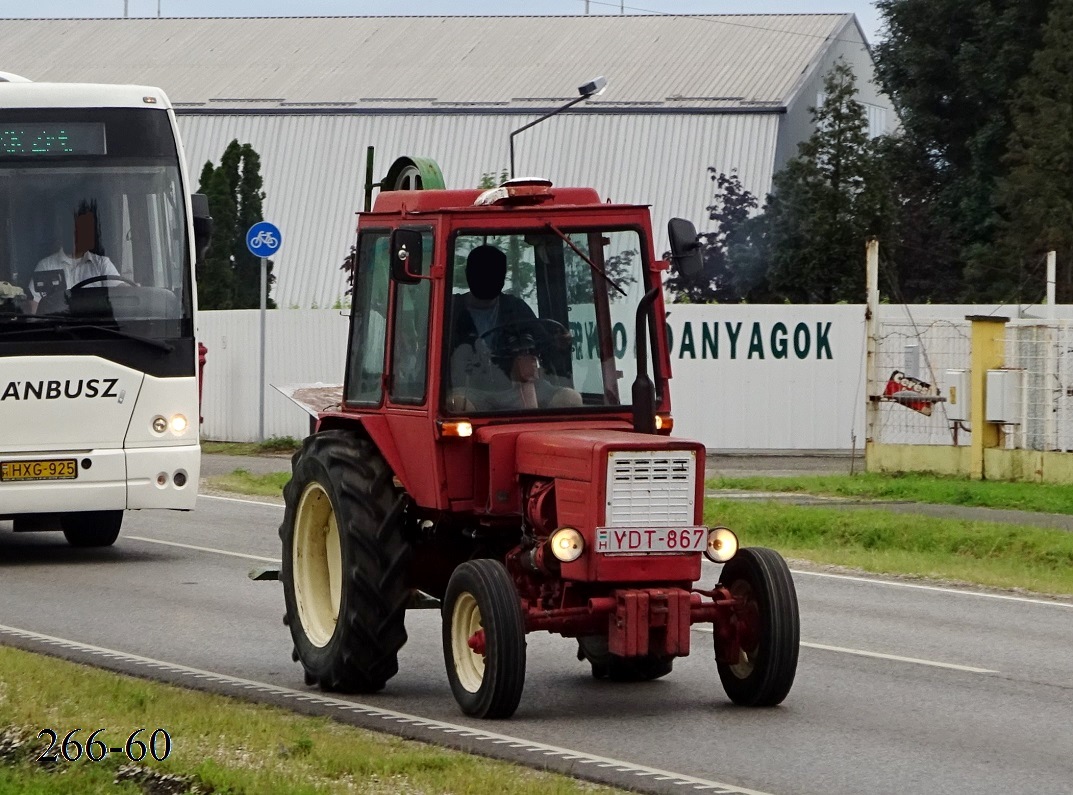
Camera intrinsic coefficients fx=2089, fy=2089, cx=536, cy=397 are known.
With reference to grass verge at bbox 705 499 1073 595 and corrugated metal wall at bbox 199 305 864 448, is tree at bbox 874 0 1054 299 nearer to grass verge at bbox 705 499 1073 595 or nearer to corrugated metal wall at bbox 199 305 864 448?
corrugated metal wall at bbox 199 305 864 448

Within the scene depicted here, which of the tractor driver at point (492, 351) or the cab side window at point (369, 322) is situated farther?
the cab side window at point (369, 322)

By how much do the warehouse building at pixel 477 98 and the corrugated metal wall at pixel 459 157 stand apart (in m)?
0.04

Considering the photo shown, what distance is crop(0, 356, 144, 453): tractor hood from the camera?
624 inches

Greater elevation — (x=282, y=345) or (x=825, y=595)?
(x=282, y=345)

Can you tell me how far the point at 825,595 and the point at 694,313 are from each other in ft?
50.1

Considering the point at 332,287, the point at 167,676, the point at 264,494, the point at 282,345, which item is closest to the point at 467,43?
the point at 332,287

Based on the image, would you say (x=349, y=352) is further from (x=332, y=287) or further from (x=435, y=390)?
(x=332, y=287)

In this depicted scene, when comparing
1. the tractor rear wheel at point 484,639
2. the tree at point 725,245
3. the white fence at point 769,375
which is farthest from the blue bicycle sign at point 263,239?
the tractor rear wheel at point 484,639

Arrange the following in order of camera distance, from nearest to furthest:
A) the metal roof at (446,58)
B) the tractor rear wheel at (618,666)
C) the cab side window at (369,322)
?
the cab side window at (369,322) → the tractor rear wheel at (618,666) → the metal roof at (446,58)

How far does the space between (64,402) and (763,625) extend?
8.12 metres

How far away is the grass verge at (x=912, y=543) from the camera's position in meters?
16.6

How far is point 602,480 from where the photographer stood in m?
9.02

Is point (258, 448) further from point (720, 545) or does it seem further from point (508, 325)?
point (720, 545)

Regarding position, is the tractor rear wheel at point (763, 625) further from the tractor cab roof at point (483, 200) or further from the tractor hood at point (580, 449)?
the tractor cab roof at point (483, 200)
